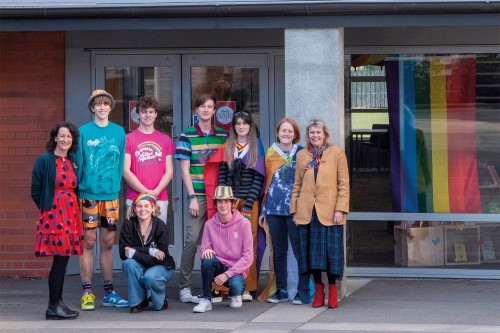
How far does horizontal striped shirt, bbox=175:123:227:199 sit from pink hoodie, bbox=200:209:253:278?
20.3 inches

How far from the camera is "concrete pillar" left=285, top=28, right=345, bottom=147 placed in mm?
9031

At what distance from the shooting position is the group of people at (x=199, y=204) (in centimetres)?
855

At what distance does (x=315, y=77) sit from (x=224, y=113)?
1964mm

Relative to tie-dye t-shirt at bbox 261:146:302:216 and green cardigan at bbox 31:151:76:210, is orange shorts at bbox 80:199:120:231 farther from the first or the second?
tie-dye t-shirt at bbox 261:146:302:216

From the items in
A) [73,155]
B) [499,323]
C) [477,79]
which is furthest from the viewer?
[477,79]

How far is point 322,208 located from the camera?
28.7 feet

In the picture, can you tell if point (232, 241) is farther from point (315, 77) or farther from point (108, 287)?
point (315, 77)

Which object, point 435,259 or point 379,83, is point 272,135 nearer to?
point 379,83

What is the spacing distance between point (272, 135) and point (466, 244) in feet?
7.55

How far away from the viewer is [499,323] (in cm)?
814

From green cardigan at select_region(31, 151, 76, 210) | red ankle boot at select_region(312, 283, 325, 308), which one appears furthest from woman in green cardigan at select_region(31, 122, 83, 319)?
red ankle boot at select_region(312, 283, 325, 308)

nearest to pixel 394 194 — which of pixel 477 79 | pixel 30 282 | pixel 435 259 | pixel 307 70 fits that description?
pixel 435 259

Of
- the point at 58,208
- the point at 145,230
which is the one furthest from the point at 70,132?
the point at 145,230

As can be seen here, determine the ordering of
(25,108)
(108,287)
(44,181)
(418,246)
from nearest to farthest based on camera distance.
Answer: (44,181) → (108,287) → (418,246) → (25,108)
